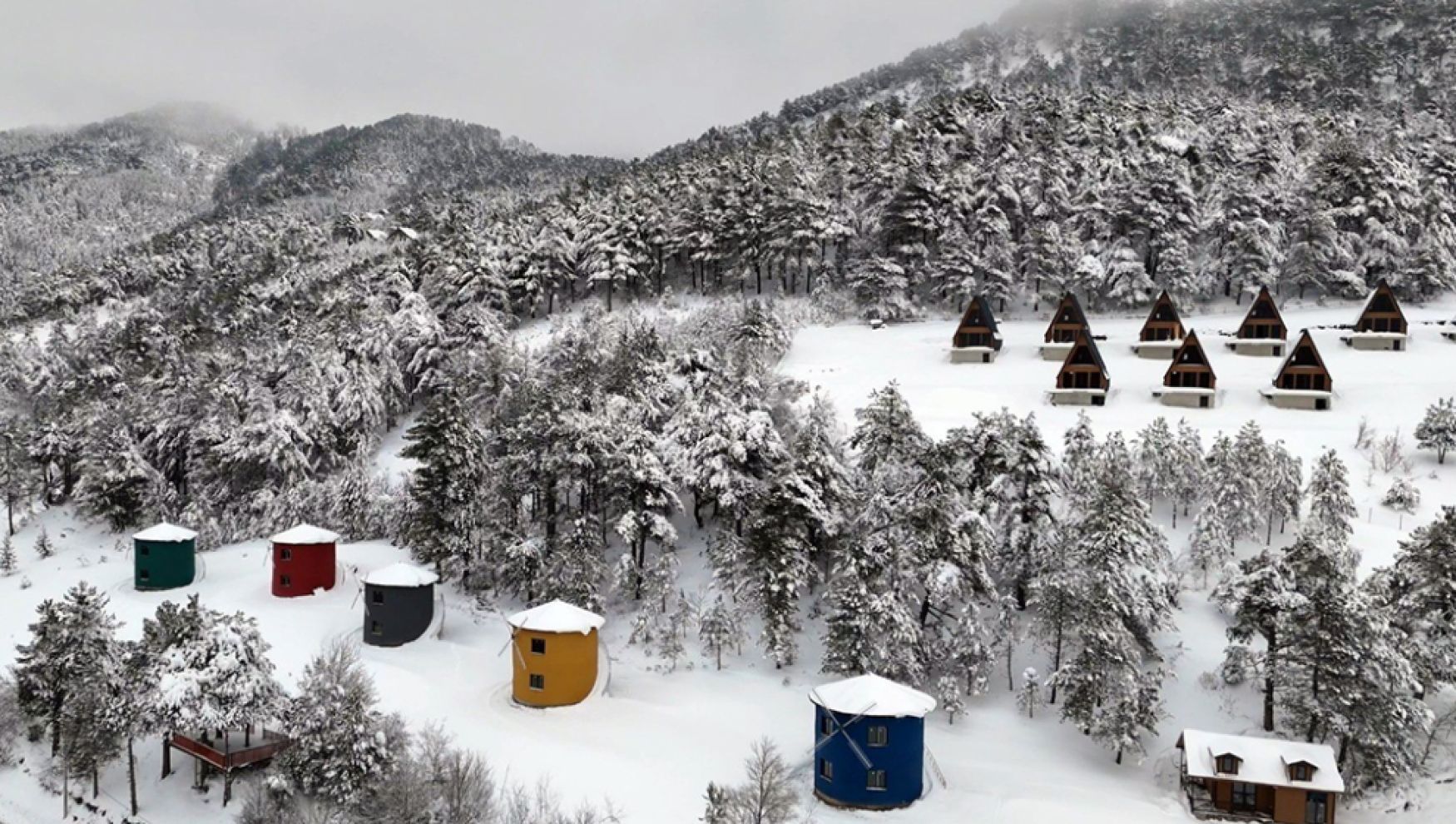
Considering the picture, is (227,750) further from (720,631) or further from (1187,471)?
(1187,471)

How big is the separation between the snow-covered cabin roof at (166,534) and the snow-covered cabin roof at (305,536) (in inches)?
188

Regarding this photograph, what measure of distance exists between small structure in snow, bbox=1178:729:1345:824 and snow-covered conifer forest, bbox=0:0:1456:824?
0.43 meters

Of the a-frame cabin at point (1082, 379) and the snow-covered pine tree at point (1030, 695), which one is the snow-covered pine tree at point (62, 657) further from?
the a-frame cabin at point (1082, 379)

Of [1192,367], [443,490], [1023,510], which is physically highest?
[1192,367]

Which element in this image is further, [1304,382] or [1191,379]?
[1191,379]

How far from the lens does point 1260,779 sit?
2659cm

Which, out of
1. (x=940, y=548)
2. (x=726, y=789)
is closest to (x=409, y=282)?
(x=940, y=548)

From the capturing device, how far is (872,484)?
37.4 metres

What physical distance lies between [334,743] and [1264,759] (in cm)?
2561

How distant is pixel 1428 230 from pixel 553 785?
67.3 m

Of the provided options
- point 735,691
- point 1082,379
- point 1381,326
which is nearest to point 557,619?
point 735,691

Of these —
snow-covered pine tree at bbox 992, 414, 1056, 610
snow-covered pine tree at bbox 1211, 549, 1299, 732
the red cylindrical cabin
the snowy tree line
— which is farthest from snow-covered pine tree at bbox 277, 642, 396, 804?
snow-covered pine tree at bbox 1211, 549, 1299, 732

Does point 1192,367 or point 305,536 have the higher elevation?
point 1192,367

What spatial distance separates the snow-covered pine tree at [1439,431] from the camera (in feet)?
135
